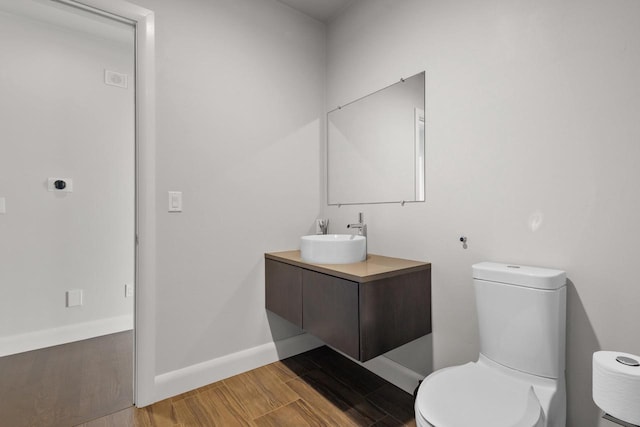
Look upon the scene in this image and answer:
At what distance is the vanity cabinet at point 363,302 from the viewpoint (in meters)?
1.40

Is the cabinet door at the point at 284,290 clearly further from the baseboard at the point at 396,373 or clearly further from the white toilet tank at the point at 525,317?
the white toilet tank at the point at 525,317

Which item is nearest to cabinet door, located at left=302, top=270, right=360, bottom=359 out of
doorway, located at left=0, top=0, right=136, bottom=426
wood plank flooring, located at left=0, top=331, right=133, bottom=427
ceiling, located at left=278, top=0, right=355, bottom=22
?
wood plank flooring, located at left=0, top=331, right=133, bottom=427

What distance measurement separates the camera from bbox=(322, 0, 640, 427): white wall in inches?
42.6

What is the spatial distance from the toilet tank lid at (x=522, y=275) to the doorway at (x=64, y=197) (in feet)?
6.85

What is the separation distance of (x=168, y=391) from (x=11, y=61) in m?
2.51

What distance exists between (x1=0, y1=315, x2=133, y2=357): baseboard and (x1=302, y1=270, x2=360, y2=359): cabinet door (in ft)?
6.28

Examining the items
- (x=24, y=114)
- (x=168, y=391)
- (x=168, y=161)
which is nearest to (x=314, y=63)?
(x=168, y=161)

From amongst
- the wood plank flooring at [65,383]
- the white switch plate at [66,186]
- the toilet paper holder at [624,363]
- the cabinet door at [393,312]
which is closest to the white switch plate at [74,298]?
the wood plank flooring at [65,383]

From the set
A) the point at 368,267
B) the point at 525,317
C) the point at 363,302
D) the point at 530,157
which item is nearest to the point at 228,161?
the point at 368,267

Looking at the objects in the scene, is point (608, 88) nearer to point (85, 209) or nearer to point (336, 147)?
point (336, 147)

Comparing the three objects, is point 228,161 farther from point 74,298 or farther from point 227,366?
point 74,298

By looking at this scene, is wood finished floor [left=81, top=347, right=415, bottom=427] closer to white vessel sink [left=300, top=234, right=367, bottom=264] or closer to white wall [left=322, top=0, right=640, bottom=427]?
white wall [left=322, top=0, right=640, bottom=427]

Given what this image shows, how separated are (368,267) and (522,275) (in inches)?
25.9

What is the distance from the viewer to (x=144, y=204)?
65.1 inches
